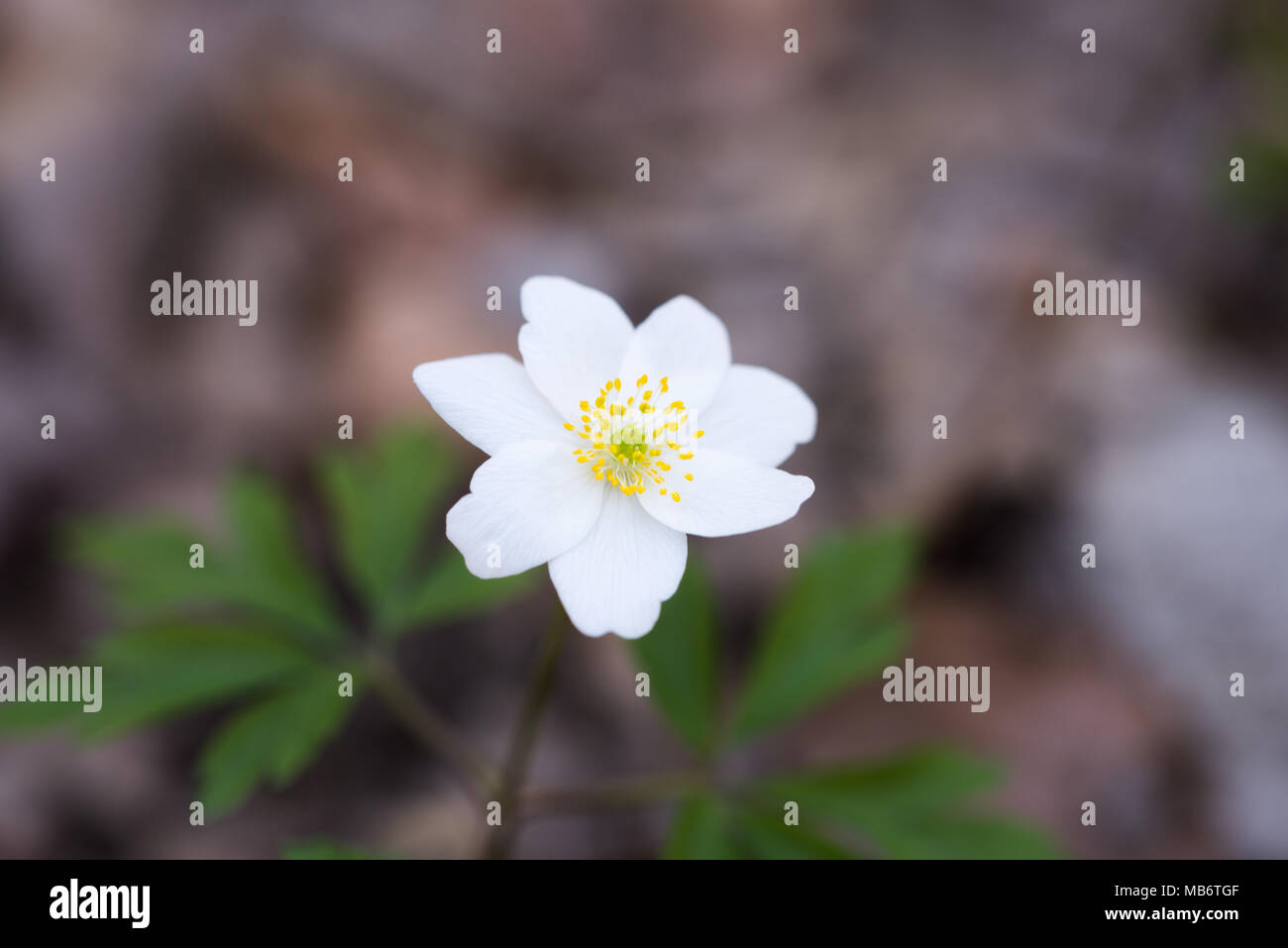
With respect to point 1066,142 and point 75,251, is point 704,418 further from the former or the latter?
point 1066,142

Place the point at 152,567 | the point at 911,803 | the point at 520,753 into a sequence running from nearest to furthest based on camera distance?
the point at 520,753, the point at 911,803, the point at 152,567

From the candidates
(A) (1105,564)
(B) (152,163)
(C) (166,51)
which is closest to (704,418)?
(A) (1105,564)

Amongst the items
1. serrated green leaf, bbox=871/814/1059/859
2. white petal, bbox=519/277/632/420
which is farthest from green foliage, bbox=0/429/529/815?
serrated green leaf, bbox=871/814/1059/859

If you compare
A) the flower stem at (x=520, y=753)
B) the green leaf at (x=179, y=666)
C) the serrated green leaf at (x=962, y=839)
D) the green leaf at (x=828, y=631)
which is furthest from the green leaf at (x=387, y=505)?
the serrated green leaf at (x=962, y=839)

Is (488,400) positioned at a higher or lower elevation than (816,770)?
higher

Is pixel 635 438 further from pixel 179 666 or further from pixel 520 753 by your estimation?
pixel 179 666

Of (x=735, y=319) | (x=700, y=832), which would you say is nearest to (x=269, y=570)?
(x=700, y=832)

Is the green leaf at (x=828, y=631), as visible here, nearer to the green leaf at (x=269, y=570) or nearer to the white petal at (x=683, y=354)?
the white petal at (x=683, y=354)
